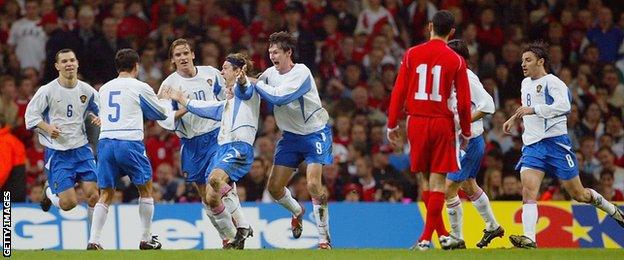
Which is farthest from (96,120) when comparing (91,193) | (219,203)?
(219,203)

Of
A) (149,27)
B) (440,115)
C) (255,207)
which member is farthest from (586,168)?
(440,115)

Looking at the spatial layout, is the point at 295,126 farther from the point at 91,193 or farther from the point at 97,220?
the point at 91,193

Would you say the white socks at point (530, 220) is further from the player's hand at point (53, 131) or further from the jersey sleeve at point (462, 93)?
the player's hand at point (53, 131)

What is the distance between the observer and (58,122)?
17.4 m

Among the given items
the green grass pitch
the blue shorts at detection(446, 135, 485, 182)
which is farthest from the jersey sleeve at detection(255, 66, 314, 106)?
the blue shorts at detection(446, 135, 485, 182)

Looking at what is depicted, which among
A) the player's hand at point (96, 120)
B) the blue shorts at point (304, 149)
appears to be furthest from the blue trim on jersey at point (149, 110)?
the blue shorts at point (304, 149)

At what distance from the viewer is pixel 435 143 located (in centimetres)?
1462

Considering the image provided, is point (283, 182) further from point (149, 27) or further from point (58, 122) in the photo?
point (149, 27)

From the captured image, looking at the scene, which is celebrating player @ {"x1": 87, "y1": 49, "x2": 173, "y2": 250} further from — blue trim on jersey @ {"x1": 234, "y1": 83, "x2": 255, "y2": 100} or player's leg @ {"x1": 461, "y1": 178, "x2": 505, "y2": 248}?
player's leg @ {"x1": 461, "y1": 178, "x2": 505, "y2": 248}

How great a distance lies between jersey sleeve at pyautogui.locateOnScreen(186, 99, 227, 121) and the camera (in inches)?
651

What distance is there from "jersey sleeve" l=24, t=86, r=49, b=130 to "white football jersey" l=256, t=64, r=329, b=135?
2.47m

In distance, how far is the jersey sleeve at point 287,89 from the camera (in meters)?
16.2

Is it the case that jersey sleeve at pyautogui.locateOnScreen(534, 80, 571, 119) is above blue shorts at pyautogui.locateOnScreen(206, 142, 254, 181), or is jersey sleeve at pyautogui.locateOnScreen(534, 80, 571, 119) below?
above

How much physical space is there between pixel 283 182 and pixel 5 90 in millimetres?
6919
